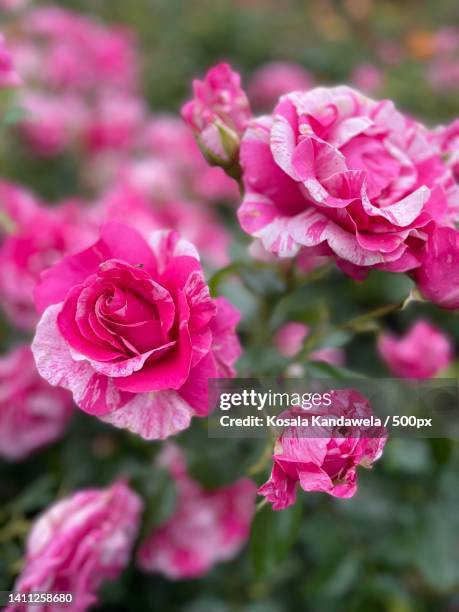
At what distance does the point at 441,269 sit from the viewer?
20.7 inches

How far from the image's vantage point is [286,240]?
1.75ft

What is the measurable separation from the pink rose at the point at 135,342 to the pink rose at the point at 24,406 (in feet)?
1.01

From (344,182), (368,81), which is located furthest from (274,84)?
(344,182)

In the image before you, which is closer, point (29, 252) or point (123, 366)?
point (123, 366)

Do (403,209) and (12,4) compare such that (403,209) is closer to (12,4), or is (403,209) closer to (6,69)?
(6,69)

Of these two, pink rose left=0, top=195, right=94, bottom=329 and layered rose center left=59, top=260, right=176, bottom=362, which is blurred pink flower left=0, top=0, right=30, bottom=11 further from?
layered rose center left=59, top=260, right=176, bottom=362

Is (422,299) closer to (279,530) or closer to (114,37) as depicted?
(279,530)

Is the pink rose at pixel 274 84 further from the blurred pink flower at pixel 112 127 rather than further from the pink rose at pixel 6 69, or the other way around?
the pink rose at pixel 6 69

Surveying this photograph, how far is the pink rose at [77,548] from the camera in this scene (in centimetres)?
62

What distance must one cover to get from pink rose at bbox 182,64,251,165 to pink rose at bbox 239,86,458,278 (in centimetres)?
3

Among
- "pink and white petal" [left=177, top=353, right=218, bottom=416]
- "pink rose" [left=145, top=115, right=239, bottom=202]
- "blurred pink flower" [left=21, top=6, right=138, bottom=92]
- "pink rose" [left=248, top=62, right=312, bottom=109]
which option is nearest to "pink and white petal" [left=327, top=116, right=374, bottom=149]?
"pink and white petal" [left=177, top=353, right=218, bottom=416]

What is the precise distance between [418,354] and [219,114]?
40 centimetres

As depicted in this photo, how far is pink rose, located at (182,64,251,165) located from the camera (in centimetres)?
59

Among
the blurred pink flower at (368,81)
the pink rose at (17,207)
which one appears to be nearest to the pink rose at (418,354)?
the pink rose at (17,207)
